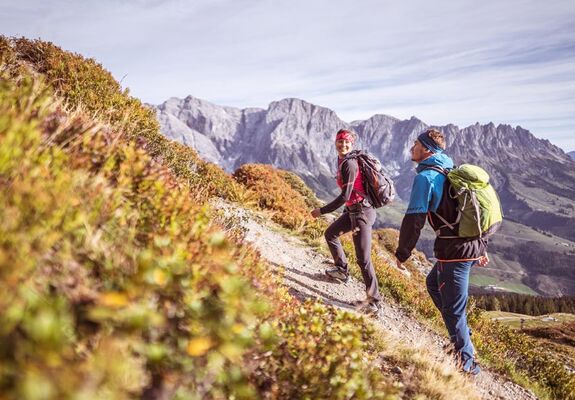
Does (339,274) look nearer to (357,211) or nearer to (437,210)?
(357,211)

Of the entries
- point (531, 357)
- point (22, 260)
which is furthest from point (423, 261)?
point (22, 260)

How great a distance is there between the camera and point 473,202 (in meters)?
4.58

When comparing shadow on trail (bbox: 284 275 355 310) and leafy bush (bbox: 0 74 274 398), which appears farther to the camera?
shadow on trail (bbox: 284 275 355 310)

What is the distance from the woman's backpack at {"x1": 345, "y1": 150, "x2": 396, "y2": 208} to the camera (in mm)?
6410

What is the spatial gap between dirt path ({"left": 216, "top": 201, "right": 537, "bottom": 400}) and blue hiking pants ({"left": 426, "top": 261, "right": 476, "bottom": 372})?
0.37 meters

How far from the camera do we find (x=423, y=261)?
25406 millimetres

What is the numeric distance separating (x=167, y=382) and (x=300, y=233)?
31.7ft

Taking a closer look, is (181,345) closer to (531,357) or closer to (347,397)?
(347,397)

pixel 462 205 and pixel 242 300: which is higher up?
pixel 462 205

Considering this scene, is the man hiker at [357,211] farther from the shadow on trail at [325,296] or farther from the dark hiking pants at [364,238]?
the shadow on trail at [325,296]

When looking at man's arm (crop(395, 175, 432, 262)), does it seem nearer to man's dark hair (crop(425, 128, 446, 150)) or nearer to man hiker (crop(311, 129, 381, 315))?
man's dark hair (crop(425, 128, 446, 150))

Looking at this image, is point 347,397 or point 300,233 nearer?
point 347,397

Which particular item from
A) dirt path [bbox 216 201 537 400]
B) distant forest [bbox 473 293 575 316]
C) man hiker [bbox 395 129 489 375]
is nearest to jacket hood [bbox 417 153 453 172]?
man hiker [bbox 395 129 489 375]

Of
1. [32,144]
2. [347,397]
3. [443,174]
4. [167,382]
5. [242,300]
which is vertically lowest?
[347,397]
